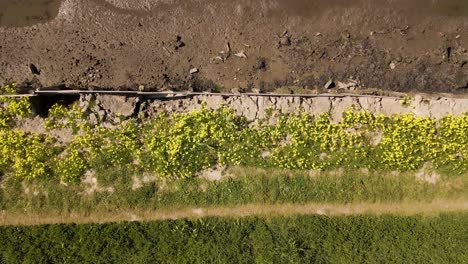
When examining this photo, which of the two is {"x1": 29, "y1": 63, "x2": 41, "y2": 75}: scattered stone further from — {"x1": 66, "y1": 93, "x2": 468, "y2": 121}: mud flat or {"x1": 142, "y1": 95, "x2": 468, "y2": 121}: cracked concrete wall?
{"x1": 142, "y1": 95, "x2": 468, "y2": 121}: cracked concrete wall

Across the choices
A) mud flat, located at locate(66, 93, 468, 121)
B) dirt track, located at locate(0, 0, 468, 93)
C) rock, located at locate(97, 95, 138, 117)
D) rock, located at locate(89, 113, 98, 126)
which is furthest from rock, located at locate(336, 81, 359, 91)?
rock, located at locate(89, 113, 98, 126)

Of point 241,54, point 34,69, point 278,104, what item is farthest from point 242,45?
point 34,69

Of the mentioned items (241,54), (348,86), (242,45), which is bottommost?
(348,86)

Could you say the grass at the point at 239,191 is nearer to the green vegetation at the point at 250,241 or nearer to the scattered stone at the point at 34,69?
the green vegetation at the point at 250,241

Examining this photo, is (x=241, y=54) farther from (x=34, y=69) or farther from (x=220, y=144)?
(x=34, y=69)

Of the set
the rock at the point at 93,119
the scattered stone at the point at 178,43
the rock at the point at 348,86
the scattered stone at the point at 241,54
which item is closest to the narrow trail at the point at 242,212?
the rock at the point at 93,119

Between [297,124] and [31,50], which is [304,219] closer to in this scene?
[297,124]
